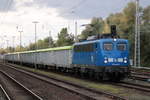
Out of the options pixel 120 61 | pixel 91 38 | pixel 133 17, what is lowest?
pixel 120 61

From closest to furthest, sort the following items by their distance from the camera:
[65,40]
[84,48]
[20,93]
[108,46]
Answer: [20,93] < [108,46] < [84,48] < [65,40]

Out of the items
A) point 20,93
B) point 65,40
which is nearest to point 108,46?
point 20,93

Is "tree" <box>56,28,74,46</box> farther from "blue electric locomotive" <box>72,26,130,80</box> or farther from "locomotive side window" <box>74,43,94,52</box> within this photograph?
"blue electric locomotive" <box>72,26,130,80</box>

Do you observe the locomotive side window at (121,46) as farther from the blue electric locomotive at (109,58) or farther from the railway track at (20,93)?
the railway track at (20,93)

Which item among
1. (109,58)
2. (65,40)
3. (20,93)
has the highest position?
(65,40)

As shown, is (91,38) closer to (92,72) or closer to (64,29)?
(92,72)

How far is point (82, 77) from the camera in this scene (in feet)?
101

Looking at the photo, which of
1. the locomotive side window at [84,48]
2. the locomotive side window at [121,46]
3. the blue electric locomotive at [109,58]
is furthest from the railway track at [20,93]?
the locomotive side window at [121,46]

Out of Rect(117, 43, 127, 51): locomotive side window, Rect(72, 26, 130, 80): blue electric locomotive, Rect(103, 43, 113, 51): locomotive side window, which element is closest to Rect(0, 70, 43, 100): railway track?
Rect(72, 26, 130, 80): blue electric locomotive

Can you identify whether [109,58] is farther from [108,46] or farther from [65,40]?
[65,40]

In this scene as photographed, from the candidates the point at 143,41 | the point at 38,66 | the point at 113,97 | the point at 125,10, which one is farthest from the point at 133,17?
the point at 113,97

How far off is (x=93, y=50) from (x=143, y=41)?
39410 mm

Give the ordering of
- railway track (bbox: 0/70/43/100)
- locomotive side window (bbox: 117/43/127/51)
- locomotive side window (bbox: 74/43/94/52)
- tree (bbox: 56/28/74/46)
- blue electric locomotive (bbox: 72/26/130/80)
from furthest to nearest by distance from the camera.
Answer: tree (bbox: 56/28/74/46) → locomotive side window (bbox: 74/43/94/52) → locomotive side window (bbox: 117/43/127/51) → blue electric locomotive (bbox: 72/26/130/80) → railway track (bbox: 0/70/43/100)

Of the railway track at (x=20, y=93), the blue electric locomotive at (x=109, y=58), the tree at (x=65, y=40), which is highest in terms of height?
the tree at (x=65, y=40)
